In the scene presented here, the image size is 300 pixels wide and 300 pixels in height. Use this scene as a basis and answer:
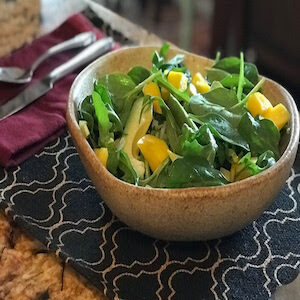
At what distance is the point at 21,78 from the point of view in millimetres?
880

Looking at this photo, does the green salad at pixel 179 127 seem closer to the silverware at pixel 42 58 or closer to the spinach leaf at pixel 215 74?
the spinach leaf at pixel 215 74

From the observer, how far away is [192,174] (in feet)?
1.94

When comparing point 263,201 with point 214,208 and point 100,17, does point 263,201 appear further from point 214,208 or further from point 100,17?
point 100,17

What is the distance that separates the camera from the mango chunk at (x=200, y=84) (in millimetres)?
718

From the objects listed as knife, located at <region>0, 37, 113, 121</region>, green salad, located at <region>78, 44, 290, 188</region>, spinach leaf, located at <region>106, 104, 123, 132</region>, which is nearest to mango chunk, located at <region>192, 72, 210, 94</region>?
green salad, located at <region>78, 44, 290, 188</region>

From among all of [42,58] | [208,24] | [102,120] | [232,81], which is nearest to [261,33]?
[208,24]

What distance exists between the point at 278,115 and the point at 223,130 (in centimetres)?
9

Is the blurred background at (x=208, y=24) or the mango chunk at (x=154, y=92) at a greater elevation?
the mango chunk at (x=154, y=92)

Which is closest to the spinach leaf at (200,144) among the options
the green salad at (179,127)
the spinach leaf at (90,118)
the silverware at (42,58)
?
the green salad at (179,127)

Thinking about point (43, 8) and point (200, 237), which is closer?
point (200, 237)

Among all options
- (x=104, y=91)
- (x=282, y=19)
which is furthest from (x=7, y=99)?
(x=282, y=19)

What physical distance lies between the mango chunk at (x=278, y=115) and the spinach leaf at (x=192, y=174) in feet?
0.39

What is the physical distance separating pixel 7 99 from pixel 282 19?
96 centimetres

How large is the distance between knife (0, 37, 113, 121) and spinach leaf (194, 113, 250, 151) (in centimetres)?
28
